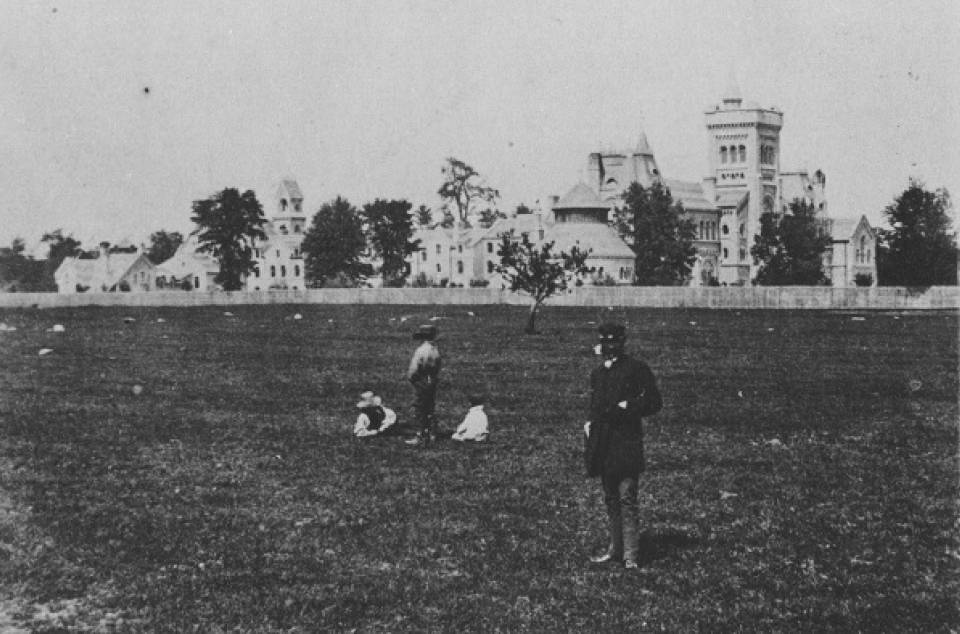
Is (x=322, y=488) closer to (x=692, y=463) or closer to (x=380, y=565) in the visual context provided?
(x=380, y=565)

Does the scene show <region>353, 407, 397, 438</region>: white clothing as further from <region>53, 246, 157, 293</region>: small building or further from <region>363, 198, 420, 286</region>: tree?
<region>53, 246, 157, 293</region>: small building

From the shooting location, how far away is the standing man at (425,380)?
16.2 m

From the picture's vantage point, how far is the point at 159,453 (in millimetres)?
15664

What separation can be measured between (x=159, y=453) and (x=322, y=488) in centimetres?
343

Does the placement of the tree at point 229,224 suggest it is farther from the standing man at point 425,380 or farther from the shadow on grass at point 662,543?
the shadow on grass at point 662,543

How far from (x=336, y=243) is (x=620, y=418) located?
379ft

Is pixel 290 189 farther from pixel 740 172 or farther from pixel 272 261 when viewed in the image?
pixel 740 172

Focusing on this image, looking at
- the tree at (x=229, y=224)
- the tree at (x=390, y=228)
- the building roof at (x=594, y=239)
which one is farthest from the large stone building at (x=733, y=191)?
the tree at (x=229, y=224)

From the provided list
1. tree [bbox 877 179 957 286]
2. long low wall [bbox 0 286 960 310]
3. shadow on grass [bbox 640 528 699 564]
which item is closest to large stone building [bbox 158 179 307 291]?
long low wall [bbox 0 286 960 310]

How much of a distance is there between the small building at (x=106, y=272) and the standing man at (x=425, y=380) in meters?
143

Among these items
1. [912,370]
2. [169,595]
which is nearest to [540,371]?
[912,370]

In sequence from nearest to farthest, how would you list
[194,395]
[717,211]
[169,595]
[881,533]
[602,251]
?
[169,595] < [881,533] < [194,395] < [602,251] < [717,211]

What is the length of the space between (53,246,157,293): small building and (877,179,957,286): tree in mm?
104907

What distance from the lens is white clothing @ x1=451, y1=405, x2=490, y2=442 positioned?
54.5 feet
